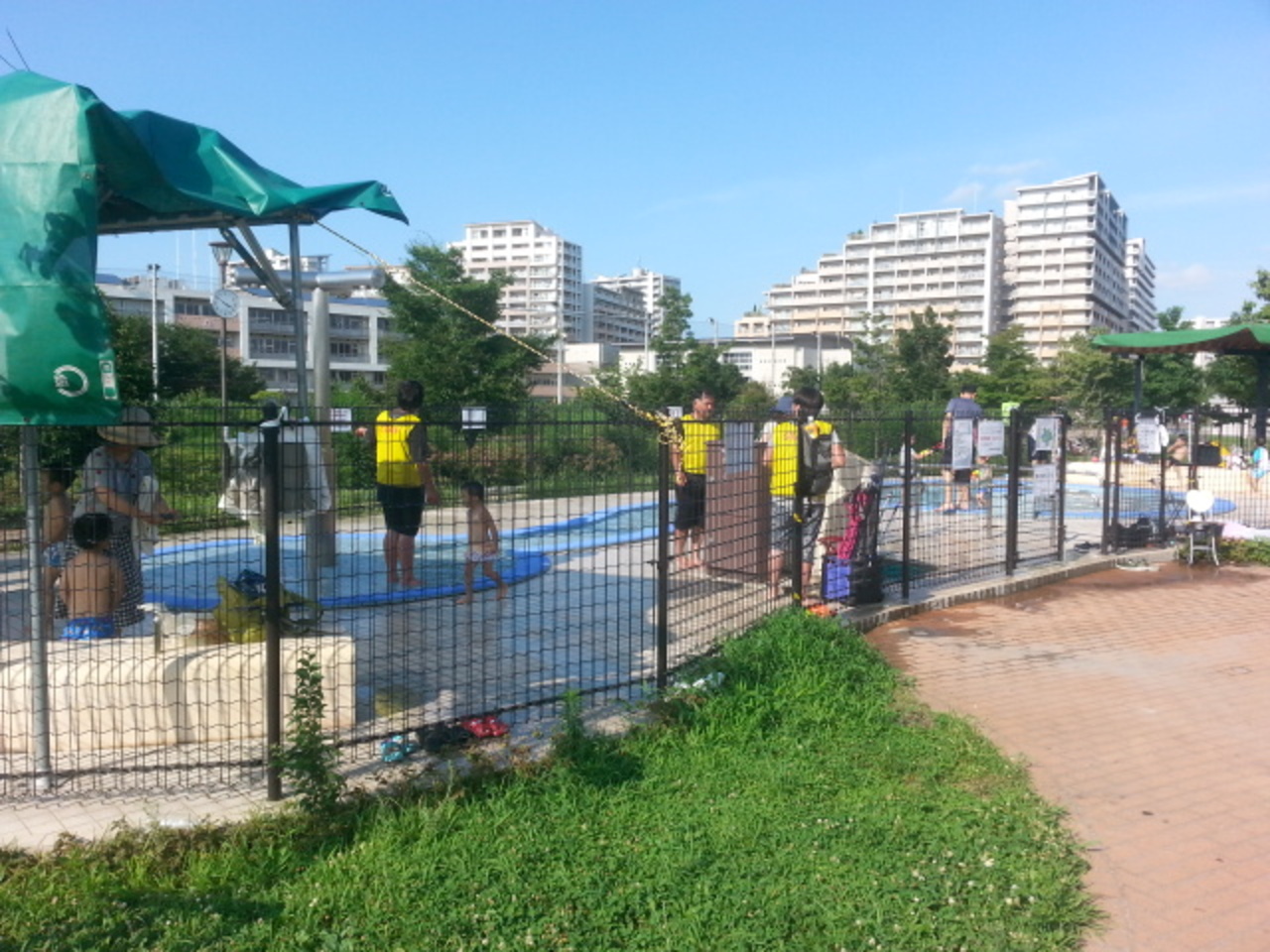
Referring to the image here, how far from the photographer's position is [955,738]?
16.9 ft

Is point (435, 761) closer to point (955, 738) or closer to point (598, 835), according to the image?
point (598, 835)

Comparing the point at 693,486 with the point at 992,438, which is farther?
the point at 992,438

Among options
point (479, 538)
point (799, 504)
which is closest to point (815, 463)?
point (799, 504)

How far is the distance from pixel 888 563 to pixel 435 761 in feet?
20.0

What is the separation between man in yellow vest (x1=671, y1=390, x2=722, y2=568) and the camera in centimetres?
706

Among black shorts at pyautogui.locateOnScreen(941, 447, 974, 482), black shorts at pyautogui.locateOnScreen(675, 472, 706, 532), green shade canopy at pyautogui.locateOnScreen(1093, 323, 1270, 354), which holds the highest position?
green shade canopy at pyautogui.locateOnScreen(1093, 323, 1270, 354)

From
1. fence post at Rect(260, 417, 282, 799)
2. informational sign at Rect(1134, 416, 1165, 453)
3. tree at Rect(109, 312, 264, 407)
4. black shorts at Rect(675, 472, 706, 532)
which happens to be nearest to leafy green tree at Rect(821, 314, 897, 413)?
tree at Rect(109, 312, 264, 407)

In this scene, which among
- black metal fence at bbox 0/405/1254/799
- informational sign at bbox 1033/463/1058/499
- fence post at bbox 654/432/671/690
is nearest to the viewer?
black metal fence at bbox 0/405/1254/799

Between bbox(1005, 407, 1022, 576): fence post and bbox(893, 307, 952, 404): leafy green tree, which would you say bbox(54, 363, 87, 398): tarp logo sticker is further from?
bbox(893, 307, 952, 404): leafy green tree

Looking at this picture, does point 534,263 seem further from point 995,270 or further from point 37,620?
point 37,620

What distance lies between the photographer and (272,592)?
4.20 meters

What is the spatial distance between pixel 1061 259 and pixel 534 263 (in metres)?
82.1

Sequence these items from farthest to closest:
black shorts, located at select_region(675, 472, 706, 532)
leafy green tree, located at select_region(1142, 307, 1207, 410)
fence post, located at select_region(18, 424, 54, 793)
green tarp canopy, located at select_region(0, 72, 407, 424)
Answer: leafy green tree, located at select_region(1142, 307, 1207, 410), black shorts, located at select_region(675, 472, 706, 532), fence post, located at select_region(18, 424, 54, 793), green tarp canopy, located at select_region(0, 72, 407, 424)

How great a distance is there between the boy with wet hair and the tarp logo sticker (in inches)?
57.0
